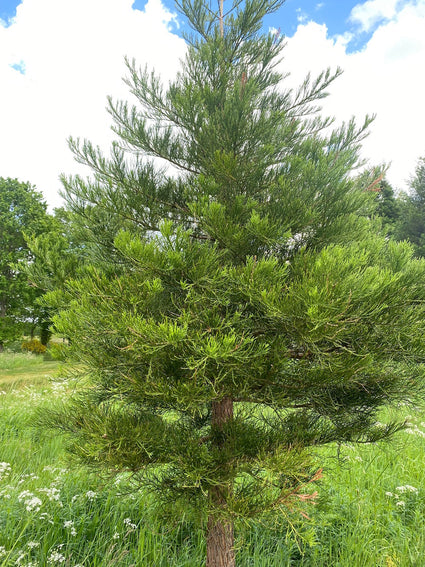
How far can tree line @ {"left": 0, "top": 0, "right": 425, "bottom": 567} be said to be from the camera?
2.40 m

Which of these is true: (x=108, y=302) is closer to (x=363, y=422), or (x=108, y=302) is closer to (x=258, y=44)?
(x=363, y=422)

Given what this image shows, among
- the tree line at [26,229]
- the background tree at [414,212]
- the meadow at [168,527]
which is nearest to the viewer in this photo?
the meadow at [168,527]

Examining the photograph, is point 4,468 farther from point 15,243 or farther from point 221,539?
point 15,243

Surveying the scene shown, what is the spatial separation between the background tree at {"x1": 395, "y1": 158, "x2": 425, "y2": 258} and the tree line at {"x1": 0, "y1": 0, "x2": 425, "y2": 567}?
2172 centimetres

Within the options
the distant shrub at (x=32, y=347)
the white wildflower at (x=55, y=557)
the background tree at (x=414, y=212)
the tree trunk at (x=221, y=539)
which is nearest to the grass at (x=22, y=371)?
the distant shrub at (x=32, y=347)

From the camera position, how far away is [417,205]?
2312cm

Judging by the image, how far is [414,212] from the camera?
22328mm

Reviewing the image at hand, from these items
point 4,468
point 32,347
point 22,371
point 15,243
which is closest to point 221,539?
point 4,468

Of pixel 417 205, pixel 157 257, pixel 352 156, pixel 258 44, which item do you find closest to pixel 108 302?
pixel 157 257

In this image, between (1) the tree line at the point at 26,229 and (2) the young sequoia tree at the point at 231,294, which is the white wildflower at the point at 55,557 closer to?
(2) the young sequoia tree at the point at 231,294

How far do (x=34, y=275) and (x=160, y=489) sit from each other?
2055 millimetres

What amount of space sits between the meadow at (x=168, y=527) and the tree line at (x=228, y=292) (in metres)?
0.44

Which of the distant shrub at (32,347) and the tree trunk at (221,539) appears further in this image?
the distant shrub at (32,347)

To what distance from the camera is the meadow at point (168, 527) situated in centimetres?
352
